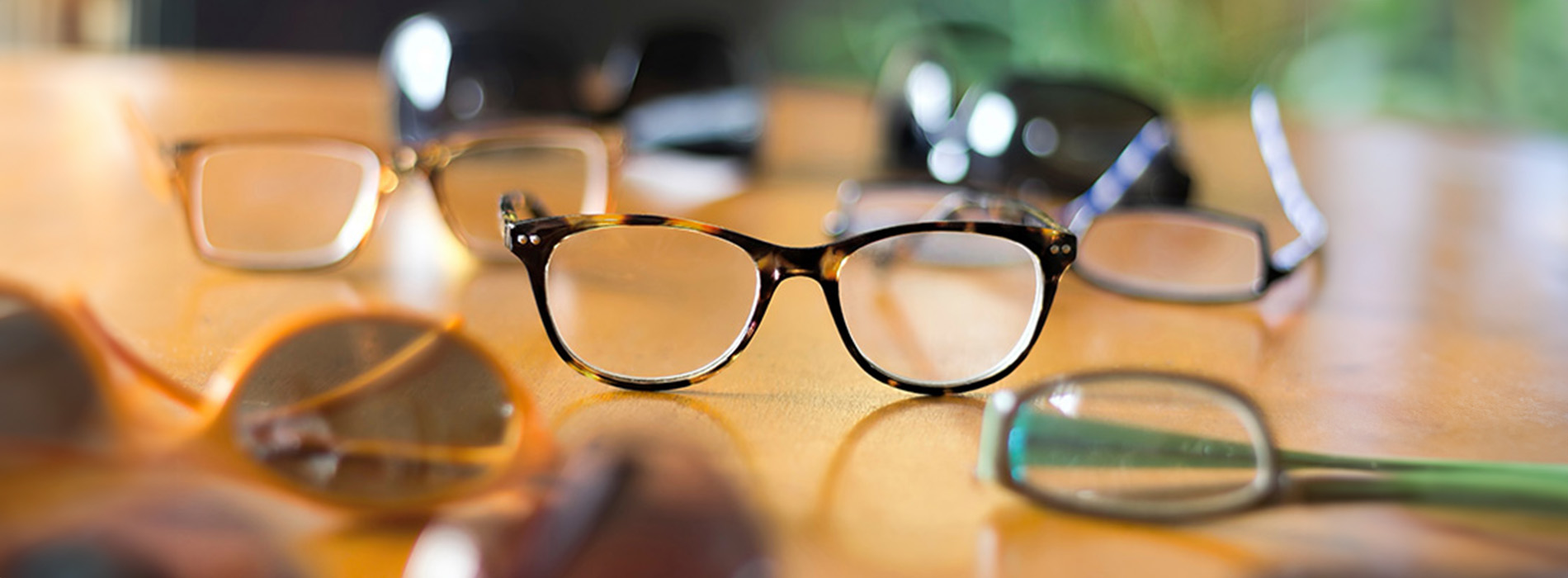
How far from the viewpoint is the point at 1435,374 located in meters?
0.46

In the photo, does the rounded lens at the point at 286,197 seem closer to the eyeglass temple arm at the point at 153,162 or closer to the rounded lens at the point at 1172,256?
the eyeglass temple arm at the point at 153,162

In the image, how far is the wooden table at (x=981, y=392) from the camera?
0.28 metres

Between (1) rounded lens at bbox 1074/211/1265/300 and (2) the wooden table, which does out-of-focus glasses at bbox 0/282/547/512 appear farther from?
(1) rounded lens at bbox 1074/211/1265/300

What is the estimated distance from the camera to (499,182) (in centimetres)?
76

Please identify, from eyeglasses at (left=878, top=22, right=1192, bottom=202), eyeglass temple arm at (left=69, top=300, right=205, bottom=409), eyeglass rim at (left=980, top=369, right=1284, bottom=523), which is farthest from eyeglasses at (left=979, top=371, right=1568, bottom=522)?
eyeglasses at (left=878, top=22, right=1192, bottom=202)

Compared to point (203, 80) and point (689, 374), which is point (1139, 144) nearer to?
point (689, 374)

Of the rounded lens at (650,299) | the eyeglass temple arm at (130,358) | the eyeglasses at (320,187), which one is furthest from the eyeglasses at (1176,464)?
the eyeglasses at (320,187)

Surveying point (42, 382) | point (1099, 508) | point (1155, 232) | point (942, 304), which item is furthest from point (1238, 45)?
point (42, 382)

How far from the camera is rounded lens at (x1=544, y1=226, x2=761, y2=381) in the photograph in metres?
0.42

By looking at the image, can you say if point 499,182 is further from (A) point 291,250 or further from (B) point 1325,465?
(B) point 1325,465

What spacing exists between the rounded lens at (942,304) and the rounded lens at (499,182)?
0.63 ft

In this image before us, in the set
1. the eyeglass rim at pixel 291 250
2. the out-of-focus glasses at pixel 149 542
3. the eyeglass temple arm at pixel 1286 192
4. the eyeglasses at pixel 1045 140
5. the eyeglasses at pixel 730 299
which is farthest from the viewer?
the eyeglasses at pixel 1045 140

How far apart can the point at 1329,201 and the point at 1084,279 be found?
1.38 feet

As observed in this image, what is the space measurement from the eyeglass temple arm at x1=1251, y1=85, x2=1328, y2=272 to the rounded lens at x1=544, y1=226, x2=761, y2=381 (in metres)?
0.34
